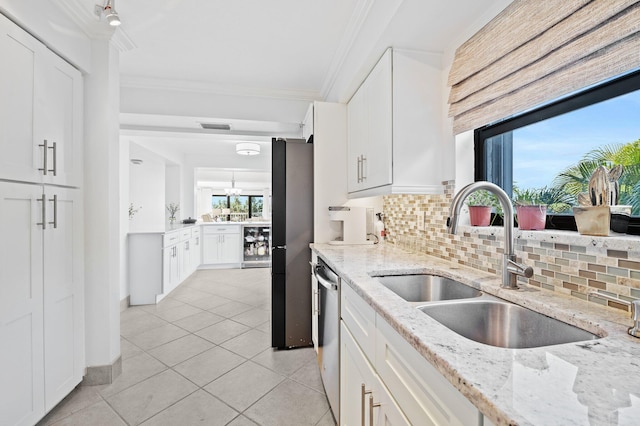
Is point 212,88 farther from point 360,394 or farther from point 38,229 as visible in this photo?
point 360,394

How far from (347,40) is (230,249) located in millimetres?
5139

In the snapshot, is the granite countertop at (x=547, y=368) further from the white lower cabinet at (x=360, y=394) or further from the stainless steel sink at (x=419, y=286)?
the stainless steel sink at (x=419, y=286)

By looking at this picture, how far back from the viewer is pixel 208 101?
327 centimetres

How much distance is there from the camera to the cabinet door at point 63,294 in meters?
1.78

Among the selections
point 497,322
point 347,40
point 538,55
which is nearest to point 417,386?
point 497,322

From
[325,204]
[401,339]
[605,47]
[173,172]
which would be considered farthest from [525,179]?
[173,172]

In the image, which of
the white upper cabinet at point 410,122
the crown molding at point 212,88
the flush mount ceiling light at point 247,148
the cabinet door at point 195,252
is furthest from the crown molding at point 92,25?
the cabinet door at point 195,252

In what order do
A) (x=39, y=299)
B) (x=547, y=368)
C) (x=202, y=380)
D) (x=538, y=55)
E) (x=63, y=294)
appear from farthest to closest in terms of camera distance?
1. (x=202, y=380)
2. (x=63, y=294)
3. (x=39, y=299)
4. (x=538, y=55)
5. (x=547, y=368)

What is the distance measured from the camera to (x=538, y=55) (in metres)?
1.23

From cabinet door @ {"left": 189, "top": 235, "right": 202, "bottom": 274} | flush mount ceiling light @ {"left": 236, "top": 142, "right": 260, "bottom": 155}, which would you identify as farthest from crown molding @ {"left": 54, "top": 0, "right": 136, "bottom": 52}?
cabinet door @ {"left": 189, "top": 235, "right": 202, "bottom": 274}

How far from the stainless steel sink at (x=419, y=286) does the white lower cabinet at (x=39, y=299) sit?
6.24 feet

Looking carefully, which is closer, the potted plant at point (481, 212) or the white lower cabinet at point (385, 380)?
the white lower cabinet at point (385, 380)

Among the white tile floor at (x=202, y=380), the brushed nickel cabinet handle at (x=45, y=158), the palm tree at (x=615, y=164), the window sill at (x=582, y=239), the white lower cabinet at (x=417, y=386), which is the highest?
the brushed nickel cabinet handle at (x=45, y=158)

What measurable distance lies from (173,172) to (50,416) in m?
4.83
